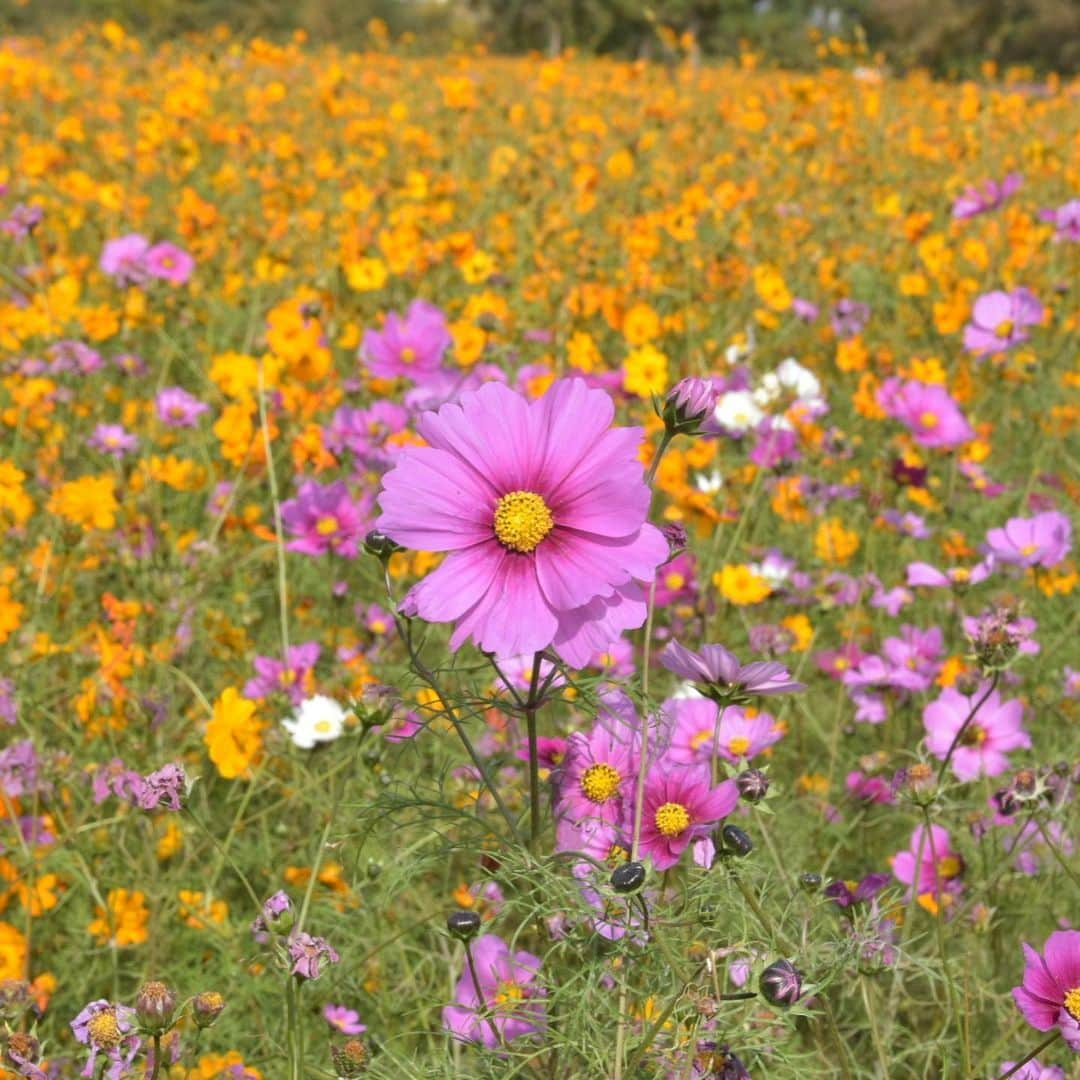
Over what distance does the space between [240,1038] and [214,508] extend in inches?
34.1

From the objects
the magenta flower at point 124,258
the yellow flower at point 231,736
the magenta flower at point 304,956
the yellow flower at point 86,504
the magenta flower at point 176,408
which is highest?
the magenta flower at point 124,258

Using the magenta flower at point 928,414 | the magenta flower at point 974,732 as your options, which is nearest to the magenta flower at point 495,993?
the magenta flower at point 974,732

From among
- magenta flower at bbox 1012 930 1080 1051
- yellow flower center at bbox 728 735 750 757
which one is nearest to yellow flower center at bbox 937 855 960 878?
yellow flower center at bbox 728 735 750 757

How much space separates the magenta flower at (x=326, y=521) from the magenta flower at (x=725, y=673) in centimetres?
92

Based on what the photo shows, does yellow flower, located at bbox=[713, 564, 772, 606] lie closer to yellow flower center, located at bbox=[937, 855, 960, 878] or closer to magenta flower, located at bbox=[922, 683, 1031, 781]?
magenta flower, located at bbox=[922, 683, 1031, 781]

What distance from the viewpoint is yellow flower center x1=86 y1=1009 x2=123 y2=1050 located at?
0.75 m

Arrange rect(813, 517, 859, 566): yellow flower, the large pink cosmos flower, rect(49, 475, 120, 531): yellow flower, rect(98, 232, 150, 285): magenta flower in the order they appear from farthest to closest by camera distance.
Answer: rect(98, 232, 150, 285): magenta flower < rect(813, 517, 859, 566): yellow flower < rect(49, 475, 120, 531): yellow flower < the large pink cosmos flower

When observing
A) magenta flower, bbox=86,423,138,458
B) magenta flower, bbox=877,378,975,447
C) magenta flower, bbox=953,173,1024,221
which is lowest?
magenta flower, bbox=86,423,138,458

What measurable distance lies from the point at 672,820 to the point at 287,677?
0.78 m

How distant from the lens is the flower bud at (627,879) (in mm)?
669

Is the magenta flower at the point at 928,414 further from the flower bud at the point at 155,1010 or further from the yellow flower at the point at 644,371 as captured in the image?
the flower bud at the point at 155,1010

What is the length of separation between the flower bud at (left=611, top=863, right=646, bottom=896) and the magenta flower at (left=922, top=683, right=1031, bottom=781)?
→ 700 mm

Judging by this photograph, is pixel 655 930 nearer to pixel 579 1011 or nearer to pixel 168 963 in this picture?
pixel 579 1011

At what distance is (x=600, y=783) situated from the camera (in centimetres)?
81
